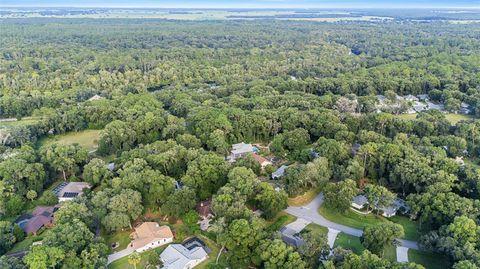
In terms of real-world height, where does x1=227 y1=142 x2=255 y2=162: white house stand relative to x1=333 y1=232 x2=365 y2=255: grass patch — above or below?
above

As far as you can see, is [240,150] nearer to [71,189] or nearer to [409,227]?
[71,189]

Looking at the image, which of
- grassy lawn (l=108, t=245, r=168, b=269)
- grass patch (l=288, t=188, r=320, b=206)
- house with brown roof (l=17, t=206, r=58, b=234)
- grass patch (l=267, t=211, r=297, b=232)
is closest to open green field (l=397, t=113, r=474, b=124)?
grass patch (l=288, t=188, r=320, b=206)

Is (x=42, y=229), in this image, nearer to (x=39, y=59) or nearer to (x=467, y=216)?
(x=467, y=216)

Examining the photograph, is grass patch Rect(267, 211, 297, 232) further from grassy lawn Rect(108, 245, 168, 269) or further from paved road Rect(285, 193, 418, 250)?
grassy lawn Rect(108, 245, 168, 269)

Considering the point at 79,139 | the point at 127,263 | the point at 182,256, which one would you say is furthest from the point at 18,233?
the point at 79,139

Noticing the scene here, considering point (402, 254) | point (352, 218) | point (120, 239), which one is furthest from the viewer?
point (352, 218)

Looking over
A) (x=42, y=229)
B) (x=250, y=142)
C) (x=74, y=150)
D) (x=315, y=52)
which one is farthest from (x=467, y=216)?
(x=315, y=52)
